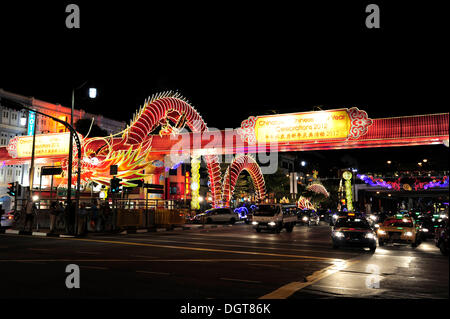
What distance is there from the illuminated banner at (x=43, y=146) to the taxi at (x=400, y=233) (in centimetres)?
2653

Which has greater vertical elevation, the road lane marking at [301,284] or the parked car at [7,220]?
the parked car at [7,220]

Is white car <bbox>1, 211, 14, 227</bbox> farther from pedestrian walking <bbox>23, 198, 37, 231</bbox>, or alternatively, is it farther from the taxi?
the taxi

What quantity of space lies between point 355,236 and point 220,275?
31.1 feet

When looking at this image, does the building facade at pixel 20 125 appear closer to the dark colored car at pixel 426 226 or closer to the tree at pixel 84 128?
the tree at pixel 84 128

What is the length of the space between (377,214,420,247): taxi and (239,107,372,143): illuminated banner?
8.27 meters

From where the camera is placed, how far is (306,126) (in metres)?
29.2

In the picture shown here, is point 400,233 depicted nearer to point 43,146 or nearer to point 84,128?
point 43,146

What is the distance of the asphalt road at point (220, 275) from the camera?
8.19m

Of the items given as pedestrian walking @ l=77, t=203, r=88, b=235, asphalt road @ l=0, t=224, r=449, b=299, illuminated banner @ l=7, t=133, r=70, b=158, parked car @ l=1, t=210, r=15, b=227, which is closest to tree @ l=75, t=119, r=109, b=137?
illuminated banner @ l=7, t=133, r=70, b=158

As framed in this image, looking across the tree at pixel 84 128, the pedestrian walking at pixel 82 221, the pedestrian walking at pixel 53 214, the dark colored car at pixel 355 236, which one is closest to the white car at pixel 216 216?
the pedestrian walking at pixel 82 221

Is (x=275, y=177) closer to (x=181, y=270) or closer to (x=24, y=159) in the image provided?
(x=24, y=159)

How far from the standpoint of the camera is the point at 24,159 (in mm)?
40312

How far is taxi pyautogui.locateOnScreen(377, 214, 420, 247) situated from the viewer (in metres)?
20.1

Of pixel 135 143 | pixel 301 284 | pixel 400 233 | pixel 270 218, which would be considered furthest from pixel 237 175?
pixel 301 284
